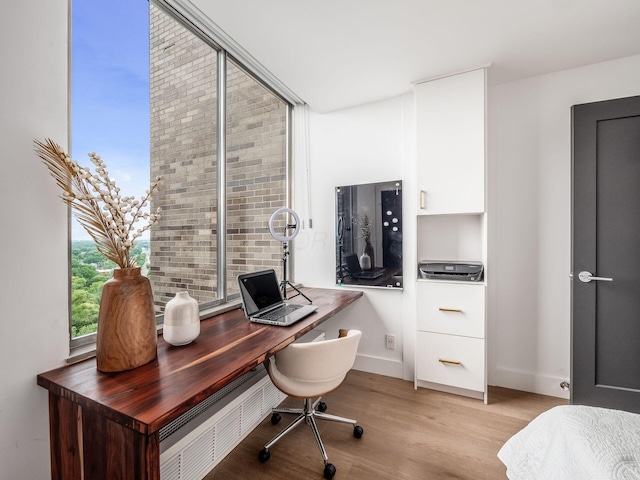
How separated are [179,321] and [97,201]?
2.04 feet

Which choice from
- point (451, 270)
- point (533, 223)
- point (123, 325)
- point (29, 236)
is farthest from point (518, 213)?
point (29, 236)

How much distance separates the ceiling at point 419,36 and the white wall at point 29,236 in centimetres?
86

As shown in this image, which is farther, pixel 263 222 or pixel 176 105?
pixel 263 222

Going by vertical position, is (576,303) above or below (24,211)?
below

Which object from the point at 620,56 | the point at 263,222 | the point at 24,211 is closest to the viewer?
the point at 24,211

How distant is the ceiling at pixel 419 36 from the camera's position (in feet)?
5.10

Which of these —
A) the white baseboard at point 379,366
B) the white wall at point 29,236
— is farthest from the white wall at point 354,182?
the white wall at point 29,236

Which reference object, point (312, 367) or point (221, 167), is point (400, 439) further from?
point (221, 167)

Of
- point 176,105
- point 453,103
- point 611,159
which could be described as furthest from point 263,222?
point 611,159

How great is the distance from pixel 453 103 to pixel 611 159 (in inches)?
43.1

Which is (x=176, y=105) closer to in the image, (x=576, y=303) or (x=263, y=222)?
(x=263, y=222)

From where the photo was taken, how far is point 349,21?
1.65m

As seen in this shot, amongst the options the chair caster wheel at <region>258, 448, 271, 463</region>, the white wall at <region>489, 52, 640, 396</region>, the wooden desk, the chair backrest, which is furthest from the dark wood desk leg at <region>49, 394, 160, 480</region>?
the white wall at <region>489, 52, 640, 396</region>

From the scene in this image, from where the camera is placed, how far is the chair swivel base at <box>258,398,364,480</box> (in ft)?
4.92
